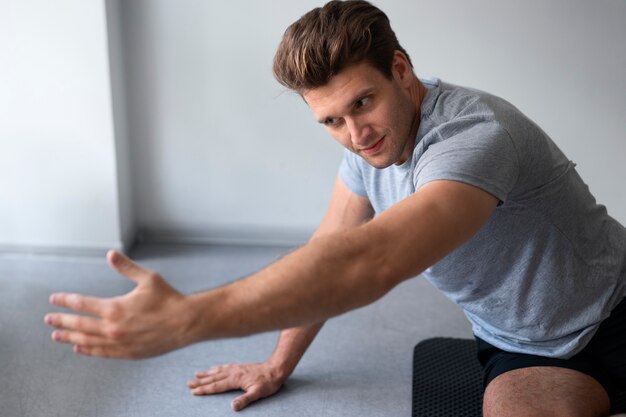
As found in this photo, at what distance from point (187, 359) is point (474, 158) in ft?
4.61

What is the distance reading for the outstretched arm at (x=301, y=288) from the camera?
4.09 ft

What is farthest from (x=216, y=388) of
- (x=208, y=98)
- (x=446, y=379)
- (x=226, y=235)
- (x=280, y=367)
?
(x=208, y=98)

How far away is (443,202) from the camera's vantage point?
1.41m

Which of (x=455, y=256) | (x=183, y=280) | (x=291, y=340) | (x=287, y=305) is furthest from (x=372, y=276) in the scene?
(x=183, y=280)

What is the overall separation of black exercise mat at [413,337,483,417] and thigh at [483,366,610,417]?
327 mm

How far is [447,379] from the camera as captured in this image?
7.96ft

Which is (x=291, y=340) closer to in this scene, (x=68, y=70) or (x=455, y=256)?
(x=455, y=256)

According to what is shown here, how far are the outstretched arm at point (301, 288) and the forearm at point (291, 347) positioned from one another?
38.8 inches

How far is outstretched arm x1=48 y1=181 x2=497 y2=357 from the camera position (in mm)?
1248

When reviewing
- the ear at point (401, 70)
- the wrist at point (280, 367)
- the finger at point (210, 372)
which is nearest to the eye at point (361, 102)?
the ear at point (401, 70)

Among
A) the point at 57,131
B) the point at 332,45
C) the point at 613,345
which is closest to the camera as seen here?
the point at 332,45

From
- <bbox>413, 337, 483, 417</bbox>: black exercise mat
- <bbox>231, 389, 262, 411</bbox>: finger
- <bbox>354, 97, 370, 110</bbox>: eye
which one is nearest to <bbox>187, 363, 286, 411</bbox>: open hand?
<bbox>231, 389, 262, 411</bbox>: finger

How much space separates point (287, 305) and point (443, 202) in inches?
12.6

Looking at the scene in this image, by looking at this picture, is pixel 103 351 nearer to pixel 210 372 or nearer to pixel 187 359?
pixel 210 372
